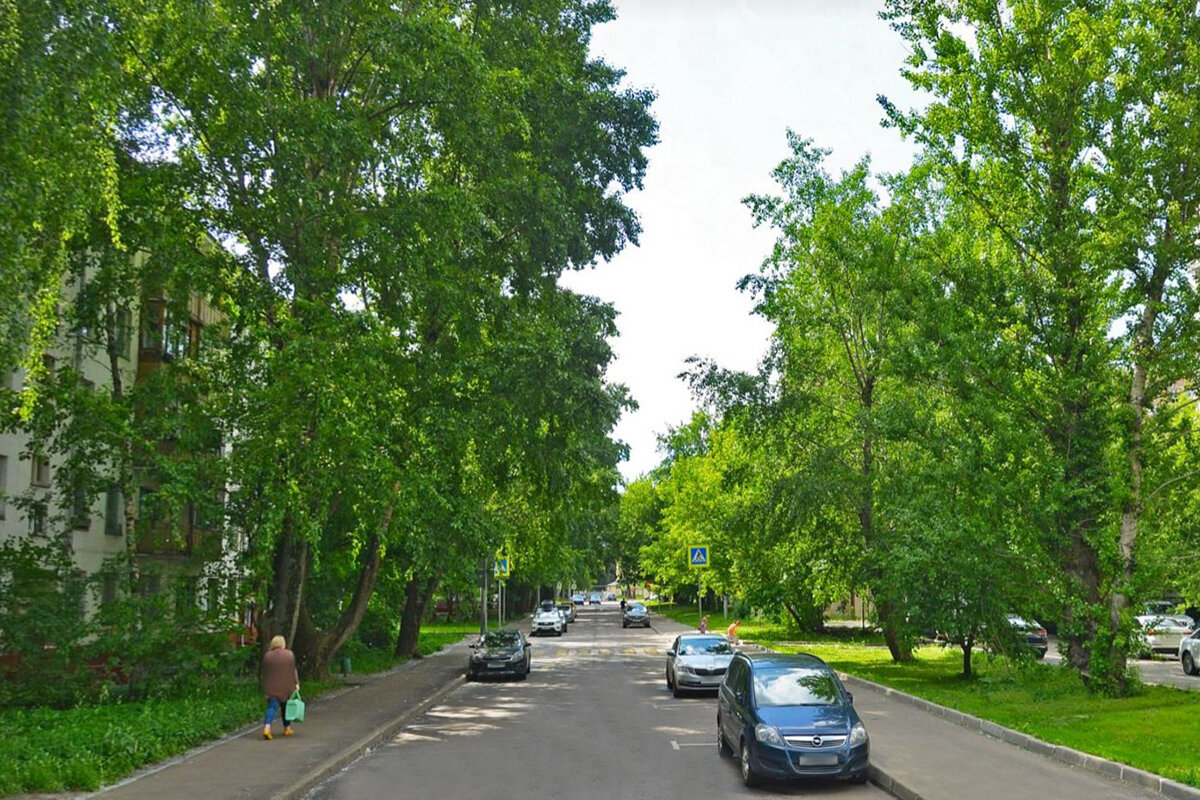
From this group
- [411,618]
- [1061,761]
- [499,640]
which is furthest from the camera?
[411,618]

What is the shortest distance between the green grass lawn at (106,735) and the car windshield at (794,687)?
309 inches

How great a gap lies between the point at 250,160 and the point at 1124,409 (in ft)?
55.0

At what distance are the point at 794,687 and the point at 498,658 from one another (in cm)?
1599

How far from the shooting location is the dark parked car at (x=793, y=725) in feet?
38.0

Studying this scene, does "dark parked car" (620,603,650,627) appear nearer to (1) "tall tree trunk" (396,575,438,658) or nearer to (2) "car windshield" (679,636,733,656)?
(1) "tall tree trunk" (396,575,438,658)

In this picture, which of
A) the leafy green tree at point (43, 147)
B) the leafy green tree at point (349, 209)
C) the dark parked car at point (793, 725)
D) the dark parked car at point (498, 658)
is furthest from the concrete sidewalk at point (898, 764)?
the dark parked car at point (498, 658)

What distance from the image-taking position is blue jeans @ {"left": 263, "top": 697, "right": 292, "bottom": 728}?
15.2 m

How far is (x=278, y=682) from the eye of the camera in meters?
15.2

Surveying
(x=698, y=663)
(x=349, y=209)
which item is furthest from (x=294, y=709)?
(x=698, y=663)

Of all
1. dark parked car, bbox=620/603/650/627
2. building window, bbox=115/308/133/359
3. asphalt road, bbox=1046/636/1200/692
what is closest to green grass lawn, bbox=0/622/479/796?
building window, bbox=115/308/133/359

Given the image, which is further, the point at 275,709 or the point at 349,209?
the point at 349,209

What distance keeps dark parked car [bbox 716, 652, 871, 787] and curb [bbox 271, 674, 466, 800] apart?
17.2 feet

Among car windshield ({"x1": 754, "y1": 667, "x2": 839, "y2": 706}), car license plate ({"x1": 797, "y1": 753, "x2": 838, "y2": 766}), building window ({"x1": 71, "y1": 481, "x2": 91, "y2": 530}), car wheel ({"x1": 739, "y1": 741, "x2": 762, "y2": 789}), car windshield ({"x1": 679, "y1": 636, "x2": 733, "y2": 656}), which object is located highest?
building window ({"x1": 71, "y1": 481, "x2": 91, "y2": 530})

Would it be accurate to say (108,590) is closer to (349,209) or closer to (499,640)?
(349,209)
